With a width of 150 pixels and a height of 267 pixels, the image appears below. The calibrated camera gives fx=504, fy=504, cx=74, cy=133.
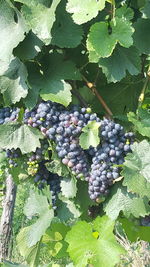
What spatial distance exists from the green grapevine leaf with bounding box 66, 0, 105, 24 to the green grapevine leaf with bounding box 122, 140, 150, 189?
0.45 m

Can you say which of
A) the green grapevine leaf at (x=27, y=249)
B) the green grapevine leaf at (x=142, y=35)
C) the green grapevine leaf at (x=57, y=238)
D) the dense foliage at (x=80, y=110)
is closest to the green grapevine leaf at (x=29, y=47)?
the dense foliage at (x=80, y=110)

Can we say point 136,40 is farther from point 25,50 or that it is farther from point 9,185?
point 9,185

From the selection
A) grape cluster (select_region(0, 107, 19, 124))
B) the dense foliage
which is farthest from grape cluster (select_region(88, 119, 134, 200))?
grape cluster (select_region(0, 107, 19, 124))

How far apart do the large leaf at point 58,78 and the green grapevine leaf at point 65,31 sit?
0.09 meters

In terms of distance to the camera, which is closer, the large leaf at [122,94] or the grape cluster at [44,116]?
the grape cluster at [44,116]

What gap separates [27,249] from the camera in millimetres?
2182

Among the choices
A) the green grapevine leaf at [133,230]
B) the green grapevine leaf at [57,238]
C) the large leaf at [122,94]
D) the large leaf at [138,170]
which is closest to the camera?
the large leaf at [138,170]

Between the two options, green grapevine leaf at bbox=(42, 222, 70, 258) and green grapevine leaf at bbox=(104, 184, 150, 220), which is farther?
green grapevine leaf at bbox=(42, 222, 70, 258)

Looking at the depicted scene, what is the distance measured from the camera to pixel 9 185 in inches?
187

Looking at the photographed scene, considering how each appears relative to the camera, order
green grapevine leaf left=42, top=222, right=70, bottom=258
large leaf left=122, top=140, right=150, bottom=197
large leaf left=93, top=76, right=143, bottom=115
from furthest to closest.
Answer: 1. green grapevine leaf left=42, top=222, right=70, bottom=258
2. large leaf left=93, top=76, right=143, bottom=115
3. large leaf left=122, top=140, right=150, bottom=197

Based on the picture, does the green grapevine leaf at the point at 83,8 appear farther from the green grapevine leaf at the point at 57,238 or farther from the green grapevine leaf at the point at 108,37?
the green grapevine leaf at the point at 57,238

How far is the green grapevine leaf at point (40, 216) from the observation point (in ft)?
6.79

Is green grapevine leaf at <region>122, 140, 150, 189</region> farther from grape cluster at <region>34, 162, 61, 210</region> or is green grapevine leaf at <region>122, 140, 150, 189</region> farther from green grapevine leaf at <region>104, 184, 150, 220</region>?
grape cluster at <region>34, 162, 61, 210</region>

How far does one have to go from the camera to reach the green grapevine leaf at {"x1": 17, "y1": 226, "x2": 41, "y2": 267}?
215 cm
